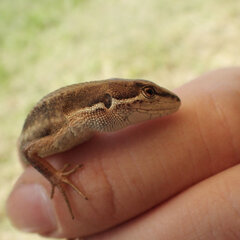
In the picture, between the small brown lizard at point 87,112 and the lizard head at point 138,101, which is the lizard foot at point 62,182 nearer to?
the small brown lizard at point 87,112

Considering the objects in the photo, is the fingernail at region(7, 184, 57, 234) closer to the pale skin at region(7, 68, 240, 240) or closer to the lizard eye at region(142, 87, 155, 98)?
the pale skin at region(7, 68, 240, 240)

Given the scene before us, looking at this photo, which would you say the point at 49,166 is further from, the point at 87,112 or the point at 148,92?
the point at 148,92

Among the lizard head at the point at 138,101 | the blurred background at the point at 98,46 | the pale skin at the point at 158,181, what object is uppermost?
the blurred background at the point at 98,46

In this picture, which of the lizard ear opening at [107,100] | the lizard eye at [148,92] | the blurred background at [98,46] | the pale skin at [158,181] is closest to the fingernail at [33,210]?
the pale skin at [158,181]

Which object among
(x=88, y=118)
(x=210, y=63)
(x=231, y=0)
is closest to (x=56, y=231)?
(x=88, y=118)

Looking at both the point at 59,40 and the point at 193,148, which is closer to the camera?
the point at 193,148

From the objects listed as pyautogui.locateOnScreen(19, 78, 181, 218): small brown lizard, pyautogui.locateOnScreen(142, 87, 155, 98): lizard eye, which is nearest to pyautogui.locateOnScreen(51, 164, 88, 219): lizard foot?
pyautogui.locateOnScreen(19, 78, 181, 218): small brown lizard

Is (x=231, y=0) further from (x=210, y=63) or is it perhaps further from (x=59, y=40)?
(x=59, y=40)
